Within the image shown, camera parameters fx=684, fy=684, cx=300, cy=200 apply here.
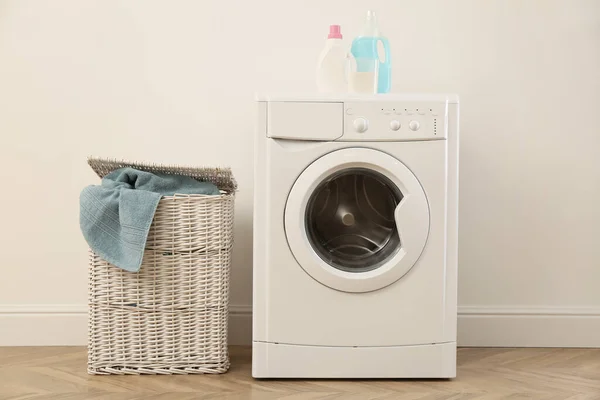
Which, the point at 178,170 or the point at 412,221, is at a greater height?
the point at 178,170

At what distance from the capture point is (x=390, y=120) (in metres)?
1.96

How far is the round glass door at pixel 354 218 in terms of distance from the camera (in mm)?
1994

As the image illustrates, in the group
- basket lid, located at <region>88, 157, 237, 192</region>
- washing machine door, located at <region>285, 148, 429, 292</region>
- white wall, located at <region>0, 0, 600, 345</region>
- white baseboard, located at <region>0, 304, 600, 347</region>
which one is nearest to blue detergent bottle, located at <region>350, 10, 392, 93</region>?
white wall, located at <region>0, 0, 600, 345</region>

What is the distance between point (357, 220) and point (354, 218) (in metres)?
0.01

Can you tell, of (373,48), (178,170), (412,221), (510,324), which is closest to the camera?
(412,221)

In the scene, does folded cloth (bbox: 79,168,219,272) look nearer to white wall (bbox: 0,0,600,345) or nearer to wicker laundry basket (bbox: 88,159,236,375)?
wicker laundry basket (bbox: 88,159,236,375)

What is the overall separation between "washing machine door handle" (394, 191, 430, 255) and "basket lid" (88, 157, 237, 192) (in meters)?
0.53

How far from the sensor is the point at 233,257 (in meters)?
2.50

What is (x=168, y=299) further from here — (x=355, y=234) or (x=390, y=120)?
(x=390, y=120)

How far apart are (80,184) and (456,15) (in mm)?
1502

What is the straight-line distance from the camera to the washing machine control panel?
1.95 m

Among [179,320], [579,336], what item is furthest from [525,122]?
[179,320]

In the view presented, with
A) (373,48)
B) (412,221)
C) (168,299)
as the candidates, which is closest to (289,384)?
(168,299)

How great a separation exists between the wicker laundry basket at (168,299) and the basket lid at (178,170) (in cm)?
1
